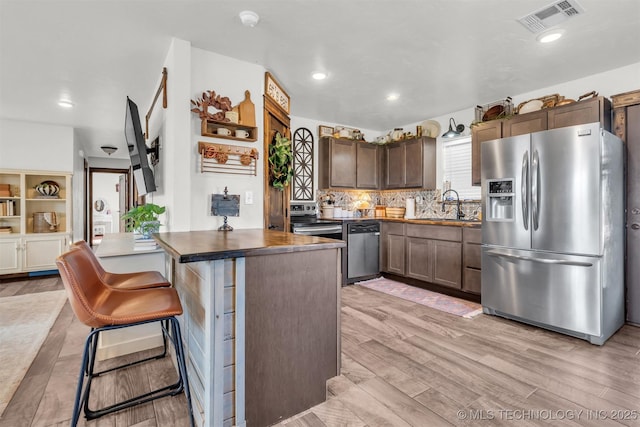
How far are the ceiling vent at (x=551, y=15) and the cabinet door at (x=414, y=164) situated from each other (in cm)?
241

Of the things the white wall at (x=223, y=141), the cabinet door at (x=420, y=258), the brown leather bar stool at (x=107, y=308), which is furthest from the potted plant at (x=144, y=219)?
the cabinet door at (x=420, y=258)

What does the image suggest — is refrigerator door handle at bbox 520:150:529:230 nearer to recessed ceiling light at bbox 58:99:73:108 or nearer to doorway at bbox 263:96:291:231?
doorway at bbox 263:96:291:231

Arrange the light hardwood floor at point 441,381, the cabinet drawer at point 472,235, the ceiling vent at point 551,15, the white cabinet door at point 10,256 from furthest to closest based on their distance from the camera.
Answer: the white cabinet door at point 10,256
the cabinet drawer at point 472,235
the ceiling vent at point 551,15
the light hardwood floor at point 441,381

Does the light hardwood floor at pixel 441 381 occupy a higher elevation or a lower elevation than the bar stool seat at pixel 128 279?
lower

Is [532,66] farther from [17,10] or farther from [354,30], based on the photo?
[17,10]

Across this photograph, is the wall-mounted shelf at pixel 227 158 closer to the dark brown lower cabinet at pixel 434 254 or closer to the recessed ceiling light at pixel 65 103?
the dark brown lower cabinet at pixel 434 254

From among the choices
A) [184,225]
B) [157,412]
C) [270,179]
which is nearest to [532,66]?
[270,179]

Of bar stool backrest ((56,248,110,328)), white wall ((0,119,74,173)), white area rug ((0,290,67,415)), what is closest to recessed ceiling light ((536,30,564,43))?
bar stool backrest ((56,248,110,328))

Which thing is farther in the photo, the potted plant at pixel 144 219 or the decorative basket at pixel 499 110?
the decorative basket at pixel 499 110

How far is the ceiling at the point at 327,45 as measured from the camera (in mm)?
2248

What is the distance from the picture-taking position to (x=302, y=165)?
504 centimetres

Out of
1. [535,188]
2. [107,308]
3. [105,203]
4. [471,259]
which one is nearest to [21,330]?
[107,308]

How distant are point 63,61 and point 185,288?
2756 millimetres

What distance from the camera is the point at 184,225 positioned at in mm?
2662
